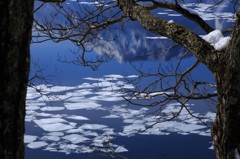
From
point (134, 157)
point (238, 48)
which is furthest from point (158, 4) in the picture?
point (134, 157)

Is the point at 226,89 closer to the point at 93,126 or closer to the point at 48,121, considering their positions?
the point at 93,126

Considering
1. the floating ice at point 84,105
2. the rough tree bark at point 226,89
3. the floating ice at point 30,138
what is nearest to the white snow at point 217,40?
the rough tree bark at point 226,89

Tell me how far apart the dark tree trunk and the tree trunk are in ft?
3.29

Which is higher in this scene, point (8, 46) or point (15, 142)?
point (8, 46)

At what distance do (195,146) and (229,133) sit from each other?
12.7 meters

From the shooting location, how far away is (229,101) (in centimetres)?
160

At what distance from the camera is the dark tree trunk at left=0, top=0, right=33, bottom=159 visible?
73 centimetres

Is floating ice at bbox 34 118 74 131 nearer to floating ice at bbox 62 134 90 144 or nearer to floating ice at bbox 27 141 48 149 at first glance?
floating ice at bbox 62 134 90 144

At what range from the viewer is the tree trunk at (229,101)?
1.57 meters

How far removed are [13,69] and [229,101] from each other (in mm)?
1062

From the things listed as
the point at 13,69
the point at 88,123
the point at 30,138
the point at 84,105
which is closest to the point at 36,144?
the point at 30,138

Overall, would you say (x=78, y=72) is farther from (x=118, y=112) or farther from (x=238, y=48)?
(x=238, y=48)

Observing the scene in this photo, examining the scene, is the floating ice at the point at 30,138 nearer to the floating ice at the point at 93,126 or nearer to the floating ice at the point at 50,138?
the floating ice at the point at 50,138

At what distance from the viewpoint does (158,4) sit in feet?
10.5
